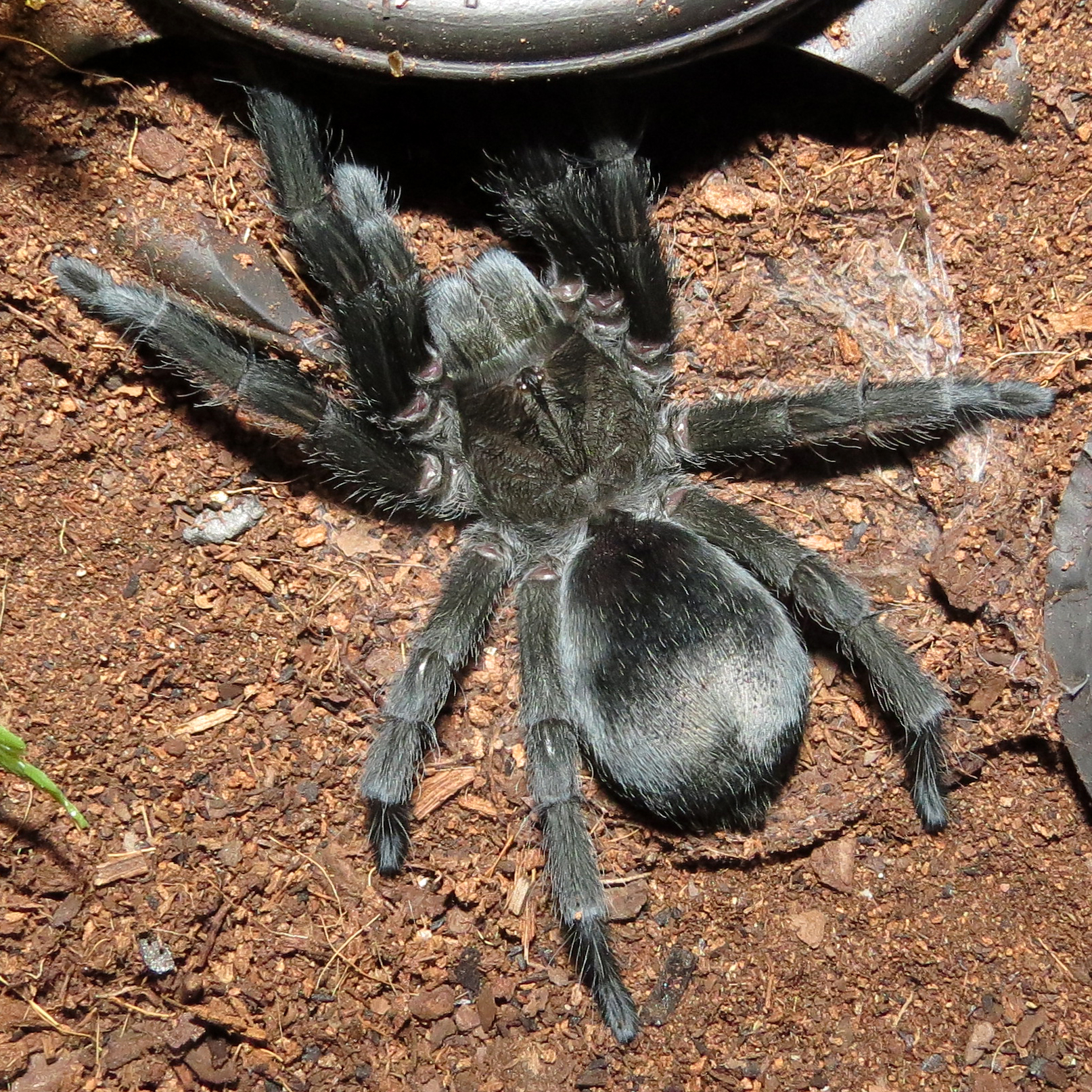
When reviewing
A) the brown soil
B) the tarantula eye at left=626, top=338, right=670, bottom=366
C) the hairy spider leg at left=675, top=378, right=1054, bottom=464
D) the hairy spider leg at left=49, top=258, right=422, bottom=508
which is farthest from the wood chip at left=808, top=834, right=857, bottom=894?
the hairy spider leg at left=49, top=258, right=422, bottom=508

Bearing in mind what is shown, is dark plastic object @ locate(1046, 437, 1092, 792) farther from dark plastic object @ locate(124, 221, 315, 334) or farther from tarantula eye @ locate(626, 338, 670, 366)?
dark plastic object @ locate(124, 221, 315, 334)

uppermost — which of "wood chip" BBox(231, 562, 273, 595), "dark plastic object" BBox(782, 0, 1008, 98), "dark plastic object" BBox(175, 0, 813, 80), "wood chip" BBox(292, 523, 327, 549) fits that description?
"dark plastic object" BBox(782, 0, 1008, 98)

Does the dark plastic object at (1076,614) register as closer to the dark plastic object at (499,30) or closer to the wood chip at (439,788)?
the dark plastic object at (499,30)

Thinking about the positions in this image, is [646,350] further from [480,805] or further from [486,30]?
[480,805]

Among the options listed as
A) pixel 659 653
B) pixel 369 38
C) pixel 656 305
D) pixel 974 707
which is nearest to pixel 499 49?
pixel 369 38

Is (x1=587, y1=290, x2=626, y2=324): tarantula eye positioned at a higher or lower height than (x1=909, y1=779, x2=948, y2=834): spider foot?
higher

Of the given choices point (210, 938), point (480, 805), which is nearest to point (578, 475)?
point (480, 805)

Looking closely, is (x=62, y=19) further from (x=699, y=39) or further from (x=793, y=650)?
(x=793, y=650)
